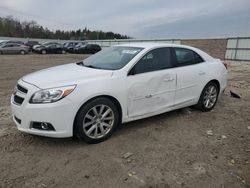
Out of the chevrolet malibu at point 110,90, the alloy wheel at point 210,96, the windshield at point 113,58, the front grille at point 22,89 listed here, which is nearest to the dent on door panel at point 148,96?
the chevrolet malibu at point 110,90

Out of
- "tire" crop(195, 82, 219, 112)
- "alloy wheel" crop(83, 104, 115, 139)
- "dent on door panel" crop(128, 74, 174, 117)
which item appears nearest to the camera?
"alloy wheel" crop(83, 104, 115, 139)

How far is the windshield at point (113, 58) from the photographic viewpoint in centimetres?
451

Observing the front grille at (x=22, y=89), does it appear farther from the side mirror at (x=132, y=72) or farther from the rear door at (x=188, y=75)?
the rear door at (x=188, y=75)

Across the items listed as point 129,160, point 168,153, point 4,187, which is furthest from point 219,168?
point 4,187

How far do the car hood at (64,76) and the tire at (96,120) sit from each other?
40cm

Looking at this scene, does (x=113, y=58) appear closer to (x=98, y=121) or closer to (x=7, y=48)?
(x=98, y=121)

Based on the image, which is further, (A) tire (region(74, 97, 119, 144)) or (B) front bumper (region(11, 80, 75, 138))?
(A) tire (region(74, 97, 119, 144))

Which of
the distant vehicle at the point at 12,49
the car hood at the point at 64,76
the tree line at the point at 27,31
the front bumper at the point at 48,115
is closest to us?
the front bumper at the point at 48,115

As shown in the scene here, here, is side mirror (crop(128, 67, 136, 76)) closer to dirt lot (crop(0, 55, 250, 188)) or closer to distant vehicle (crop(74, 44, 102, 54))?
dirt lot (crop(0, 55, 250, 188))

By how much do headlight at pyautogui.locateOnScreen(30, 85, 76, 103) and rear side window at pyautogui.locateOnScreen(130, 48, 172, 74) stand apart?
1230 millimetres

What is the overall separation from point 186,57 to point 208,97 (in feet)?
3.63

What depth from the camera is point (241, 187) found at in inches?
119

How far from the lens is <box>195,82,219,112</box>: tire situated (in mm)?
5650

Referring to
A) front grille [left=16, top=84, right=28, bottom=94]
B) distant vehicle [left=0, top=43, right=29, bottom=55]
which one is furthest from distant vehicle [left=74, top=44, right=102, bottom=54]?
front grille [left=16, top=84, right=28, bottom=94]
